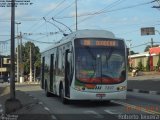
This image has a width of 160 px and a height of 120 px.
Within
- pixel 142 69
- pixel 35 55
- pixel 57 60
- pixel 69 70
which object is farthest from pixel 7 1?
pixel 35 55

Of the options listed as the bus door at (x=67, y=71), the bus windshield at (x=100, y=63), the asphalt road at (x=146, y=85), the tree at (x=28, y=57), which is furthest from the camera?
the tree at (x=28, y=57)

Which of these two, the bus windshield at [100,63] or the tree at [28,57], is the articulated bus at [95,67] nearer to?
the bus windshield at [100,63]

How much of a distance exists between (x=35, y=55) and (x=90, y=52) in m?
117

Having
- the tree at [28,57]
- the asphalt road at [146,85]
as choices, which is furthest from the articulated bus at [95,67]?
the tree at [28,57]

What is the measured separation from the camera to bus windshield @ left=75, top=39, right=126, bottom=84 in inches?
864

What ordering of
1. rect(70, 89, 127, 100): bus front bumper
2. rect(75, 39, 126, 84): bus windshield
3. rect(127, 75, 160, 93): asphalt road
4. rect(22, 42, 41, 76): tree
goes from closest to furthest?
rect(70, 89, 127, 100): bus front bumper, rect(75, 39, 126, 84): bus windshield, rect(127, 75, 160, 93): asphalt road, rect(22, 42, 41, 76): tree

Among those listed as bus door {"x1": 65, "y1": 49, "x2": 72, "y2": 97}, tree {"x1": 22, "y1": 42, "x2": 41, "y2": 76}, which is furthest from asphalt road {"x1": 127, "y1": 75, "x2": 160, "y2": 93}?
tree {"x1": 22, "y1": 42, "x2": 41, "y2": 76}

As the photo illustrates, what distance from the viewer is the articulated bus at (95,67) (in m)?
21.8

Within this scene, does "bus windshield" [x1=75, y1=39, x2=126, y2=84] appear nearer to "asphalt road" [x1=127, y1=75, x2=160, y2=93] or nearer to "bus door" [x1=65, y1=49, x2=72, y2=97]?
"bus door" [x1=65, y1=49, x2=72, y2=97]

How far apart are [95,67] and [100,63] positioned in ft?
0.98

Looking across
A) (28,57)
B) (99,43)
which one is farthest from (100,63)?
(28,57)

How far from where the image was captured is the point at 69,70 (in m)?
22.6

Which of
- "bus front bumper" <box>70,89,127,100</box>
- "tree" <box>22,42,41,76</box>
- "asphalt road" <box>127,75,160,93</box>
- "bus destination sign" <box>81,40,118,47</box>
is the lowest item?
"asphalt road" <box>127,75,160,93</box>

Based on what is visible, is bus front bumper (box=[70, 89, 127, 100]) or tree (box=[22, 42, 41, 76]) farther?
tree (box=[22, 42, 41, 76])
